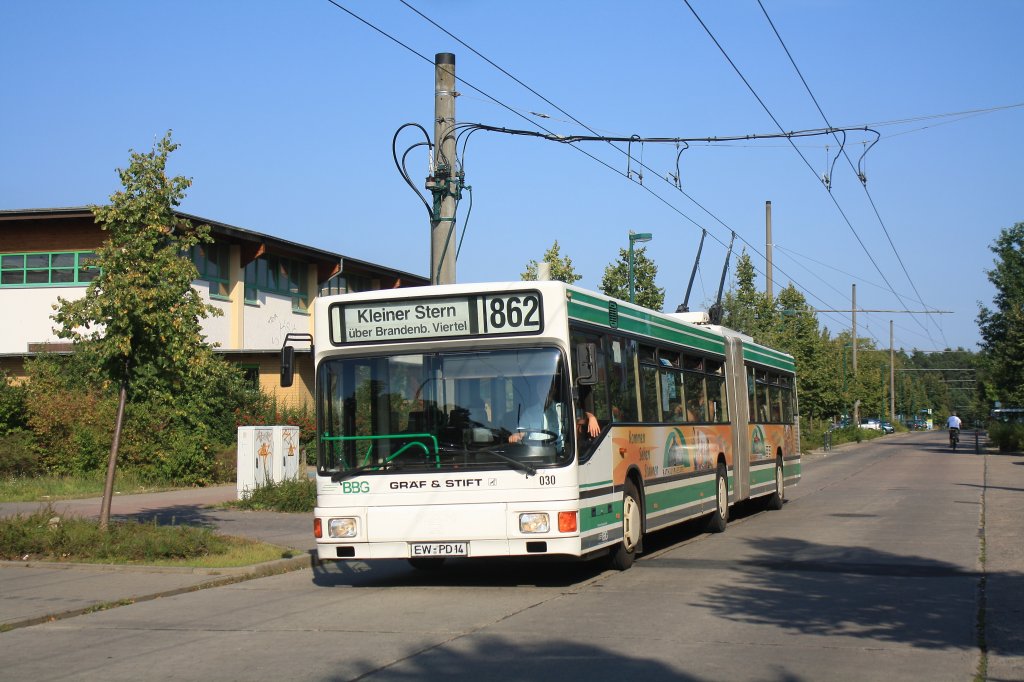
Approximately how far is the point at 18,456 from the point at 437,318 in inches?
677

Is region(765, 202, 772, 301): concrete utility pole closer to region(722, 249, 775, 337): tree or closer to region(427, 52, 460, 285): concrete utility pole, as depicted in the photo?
region(722, 249, 775, 337): tree

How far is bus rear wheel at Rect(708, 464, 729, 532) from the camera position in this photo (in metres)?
17.4

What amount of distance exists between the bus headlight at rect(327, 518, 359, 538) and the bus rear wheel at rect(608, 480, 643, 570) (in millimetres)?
3011

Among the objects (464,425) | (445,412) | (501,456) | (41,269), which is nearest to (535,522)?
(501,456)

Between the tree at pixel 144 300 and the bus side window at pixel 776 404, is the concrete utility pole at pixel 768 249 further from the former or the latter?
the tree at pixel 144 300

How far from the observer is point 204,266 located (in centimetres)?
3631

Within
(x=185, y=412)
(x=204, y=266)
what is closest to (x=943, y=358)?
(x=204, y=266)

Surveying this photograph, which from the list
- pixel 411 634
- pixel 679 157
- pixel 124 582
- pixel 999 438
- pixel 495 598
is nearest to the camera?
pixel 411 634

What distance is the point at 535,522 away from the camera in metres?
10.9

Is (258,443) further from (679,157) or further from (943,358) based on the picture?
(943,358)

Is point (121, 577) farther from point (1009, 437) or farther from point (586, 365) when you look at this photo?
point (1009, 437)

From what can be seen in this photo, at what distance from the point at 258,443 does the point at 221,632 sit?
1304cm

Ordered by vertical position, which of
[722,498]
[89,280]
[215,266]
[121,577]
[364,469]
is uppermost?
[215,266]

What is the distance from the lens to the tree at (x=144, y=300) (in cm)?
1440
